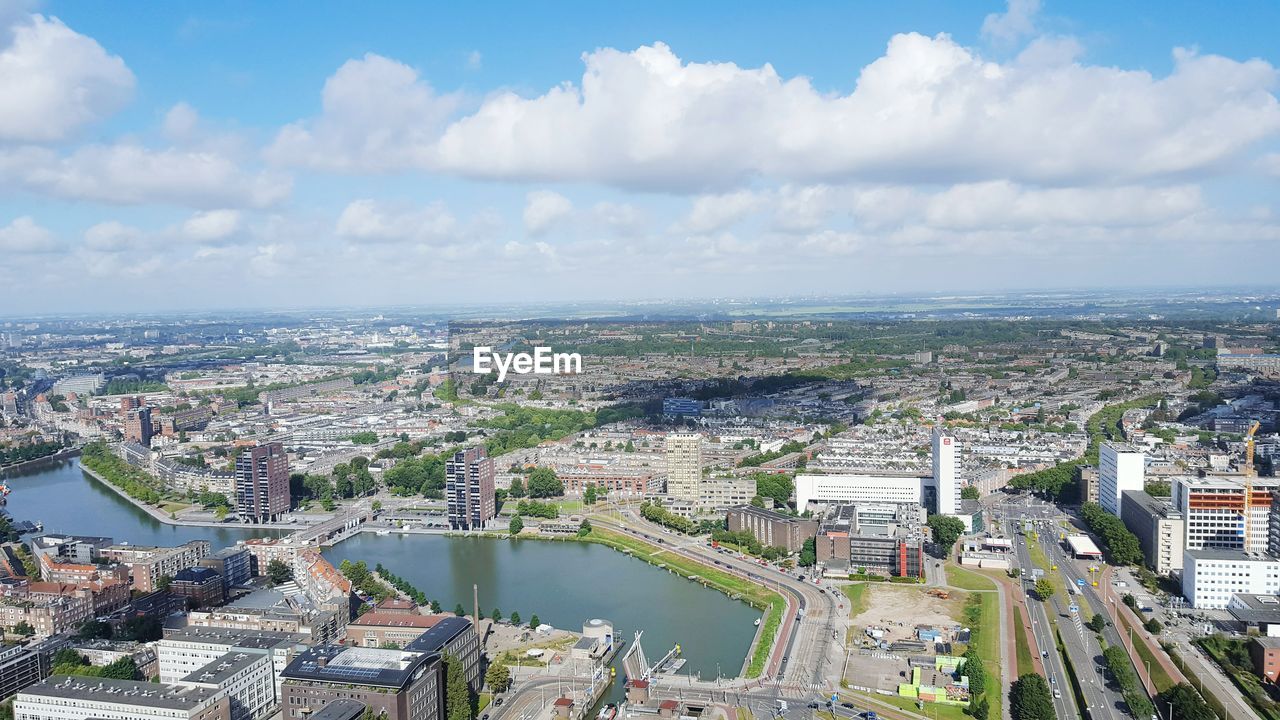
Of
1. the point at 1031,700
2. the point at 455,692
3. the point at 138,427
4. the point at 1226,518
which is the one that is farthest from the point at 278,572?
the point at 138,427

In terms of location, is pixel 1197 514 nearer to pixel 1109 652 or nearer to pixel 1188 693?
pixel 1109 652

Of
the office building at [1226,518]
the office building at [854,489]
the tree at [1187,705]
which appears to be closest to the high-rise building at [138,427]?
the office building at [854,489]

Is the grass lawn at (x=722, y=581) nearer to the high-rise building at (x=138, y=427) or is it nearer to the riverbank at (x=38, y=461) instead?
the high-rise building at (x=138, y=427)

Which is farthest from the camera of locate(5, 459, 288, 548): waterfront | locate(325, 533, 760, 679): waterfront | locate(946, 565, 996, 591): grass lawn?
locate(5, 459, 288, 548): waterfront

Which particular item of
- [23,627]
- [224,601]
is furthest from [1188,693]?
[23,627]

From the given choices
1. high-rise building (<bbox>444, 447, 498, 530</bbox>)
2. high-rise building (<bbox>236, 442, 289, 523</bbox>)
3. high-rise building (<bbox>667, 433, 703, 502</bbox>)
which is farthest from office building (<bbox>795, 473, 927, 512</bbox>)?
high-rise building (<bbox>236, 442, 289, 523</bbox>)

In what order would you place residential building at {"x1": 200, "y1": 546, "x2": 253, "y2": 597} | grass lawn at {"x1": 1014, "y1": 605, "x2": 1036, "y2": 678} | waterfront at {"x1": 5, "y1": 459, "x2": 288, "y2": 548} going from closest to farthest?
grass lawn at {"x1": 1014, "y1": 605, "x2": 1036, "y2": 678}
residential building at {"x1": 200, "y1": 546, "x2": 253, "y2": 597}
waterfront at {"x1": 5, "y1": 459, "x2": 288, "y2": 548}

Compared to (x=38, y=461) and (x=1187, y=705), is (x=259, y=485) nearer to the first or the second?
(x=38, y=461)

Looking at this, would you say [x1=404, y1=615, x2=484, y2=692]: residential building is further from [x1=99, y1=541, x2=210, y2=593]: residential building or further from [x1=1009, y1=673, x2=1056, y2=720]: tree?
[x1=99, y1=541, x2=210, y2=593]: residential building
